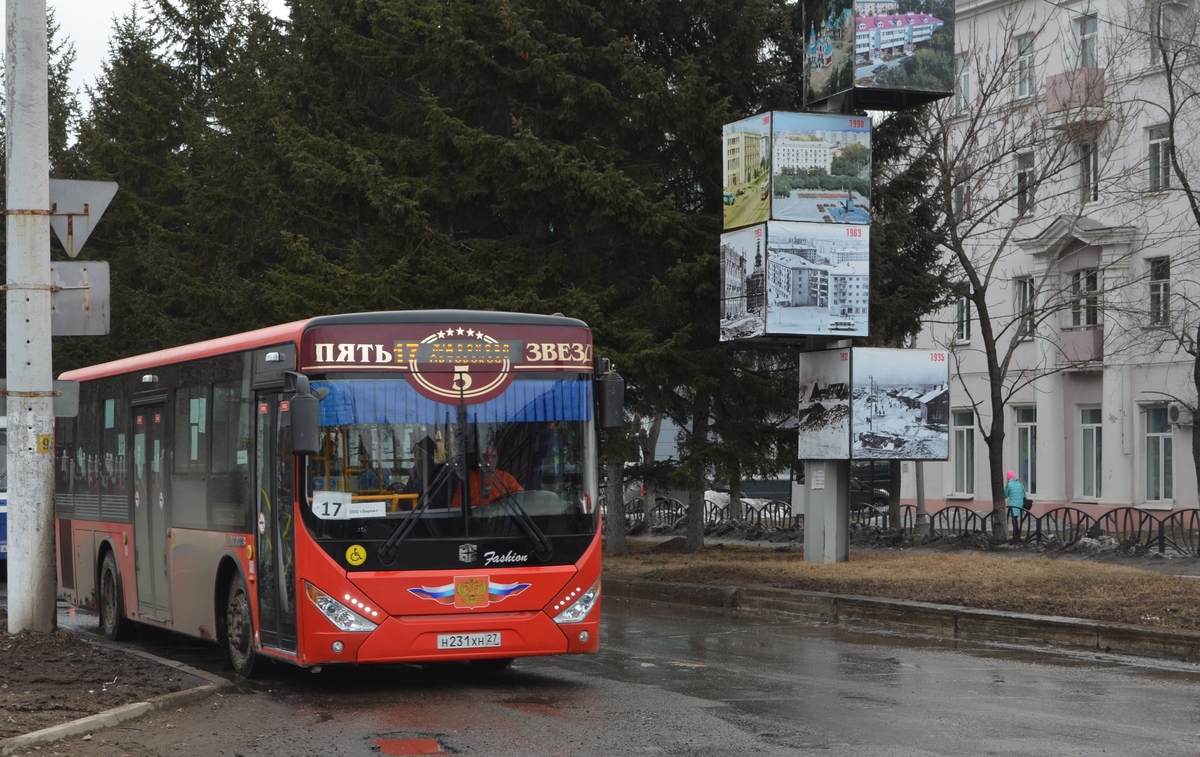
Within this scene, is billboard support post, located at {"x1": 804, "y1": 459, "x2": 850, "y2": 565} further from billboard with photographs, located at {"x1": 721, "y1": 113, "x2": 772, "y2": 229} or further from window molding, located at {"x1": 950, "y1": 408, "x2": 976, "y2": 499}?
window molding, located at {"x1": 950, "y1": 408, "x2": 976, "y2": 499}

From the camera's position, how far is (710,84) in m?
25.0

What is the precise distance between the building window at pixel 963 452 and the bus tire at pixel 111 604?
3545 cm

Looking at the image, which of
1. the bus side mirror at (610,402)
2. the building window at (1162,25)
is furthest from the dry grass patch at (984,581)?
the building window at (1162,25)

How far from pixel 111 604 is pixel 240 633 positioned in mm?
4313

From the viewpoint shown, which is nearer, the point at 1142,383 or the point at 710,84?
the point at 710,84

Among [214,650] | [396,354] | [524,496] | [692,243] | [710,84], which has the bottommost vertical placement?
[214,650]

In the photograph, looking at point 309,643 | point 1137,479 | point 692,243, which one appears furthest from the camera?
point 1137,479

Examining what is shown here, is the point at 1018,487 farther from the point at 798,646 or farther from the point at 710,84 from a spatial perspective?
the point at 798,646

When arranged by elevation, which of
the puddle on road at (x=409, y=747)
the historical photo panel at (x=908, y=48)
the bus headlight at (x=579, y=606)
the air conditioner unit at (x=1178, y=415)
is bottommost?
the puddle on road at (x=409, y=747)

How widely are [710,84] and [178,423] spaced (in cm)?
1343

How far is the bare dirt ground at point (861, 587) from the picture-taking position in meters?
10.6

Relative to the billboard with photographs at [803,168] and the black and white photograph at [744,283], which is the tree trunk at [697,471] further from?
the billboard with photographs at [803,168]

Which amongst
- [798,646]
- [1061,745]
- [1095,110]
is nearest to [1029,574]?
[798,646]

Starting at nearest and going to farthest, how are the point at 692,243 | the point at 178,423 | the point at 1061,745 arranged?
1. the point at 1061,745
2. the point at 178,423
3. the point at 692,243
